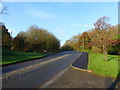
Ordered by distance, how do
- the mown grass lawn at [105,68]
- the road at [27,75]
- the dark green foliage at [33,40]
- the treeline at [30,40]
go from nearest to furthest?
the road at [27,75], the mown grass lawn at [105,68], the treeline at [30,40], the dark green foliage at [33,40]

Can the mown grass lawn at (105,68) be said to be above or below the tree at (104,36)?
below

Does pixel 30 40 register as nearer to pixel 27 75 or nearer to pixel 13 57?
pixel 13 57

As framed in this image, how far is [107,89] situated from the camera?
5.27 meters

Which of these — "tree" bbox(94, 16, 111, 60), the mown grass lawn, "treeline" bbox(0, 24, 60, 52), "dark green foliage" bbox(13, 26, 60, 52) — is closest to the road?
the mown grass lawn

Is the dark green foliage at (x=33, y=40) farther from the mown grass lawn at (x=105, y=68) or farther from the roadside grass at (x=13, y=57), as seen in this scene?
the mown grass lawn at (x=105, y=68)

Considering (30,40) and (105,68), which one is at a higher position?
(30,40)

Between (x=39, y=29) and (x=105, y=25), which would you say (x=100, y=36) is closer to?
(x=105, y=25)

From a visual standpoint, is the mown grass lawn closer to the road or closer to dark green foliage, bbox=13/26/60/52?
the road

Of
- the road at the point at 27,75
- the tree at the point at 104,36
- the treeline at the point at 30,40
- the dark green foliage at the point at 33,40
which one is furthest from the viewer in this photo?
the dark green foliage at the point at 33,40

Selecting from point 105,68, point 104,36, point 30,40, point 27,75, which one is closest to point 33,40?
point 30,40

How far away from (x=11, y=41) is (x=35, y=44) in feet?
27.6

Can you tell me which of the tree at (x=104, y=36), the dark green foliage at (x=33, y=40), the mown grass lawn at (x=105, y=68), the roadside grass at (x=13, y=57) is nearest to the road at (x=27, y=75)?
the mown grass lawn at (x=105, y=68)

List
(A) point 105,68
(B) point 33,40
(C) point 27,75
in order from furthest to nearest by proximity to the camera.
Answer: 1. (B) point 33,40
2. (A) point 105,68
3. (C) point 27,75

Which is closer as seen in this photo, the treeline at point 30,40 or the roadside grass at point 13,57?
the roadside grass at point 13,57
